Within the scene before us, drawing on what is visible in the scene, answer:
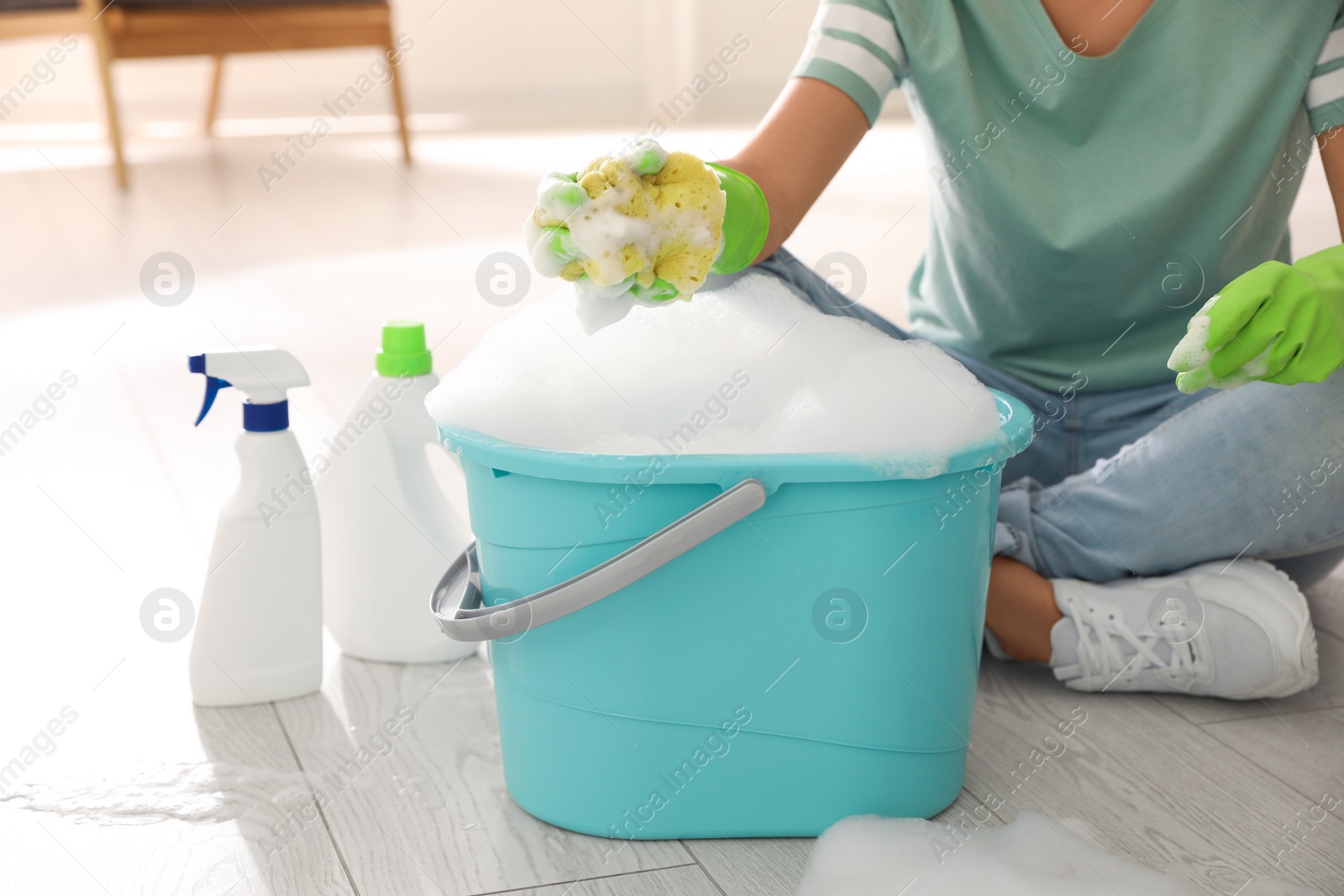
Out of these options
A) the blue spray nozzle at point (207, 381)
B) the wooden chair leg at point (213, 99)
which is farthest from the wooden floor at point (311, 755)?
the wooden chair leg at point (213, 99)

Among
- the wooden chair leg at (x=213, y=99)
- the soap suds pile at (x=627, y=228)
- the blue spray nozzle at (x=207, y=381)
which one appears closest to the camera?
the soap suds pile at (x=627, y=228)

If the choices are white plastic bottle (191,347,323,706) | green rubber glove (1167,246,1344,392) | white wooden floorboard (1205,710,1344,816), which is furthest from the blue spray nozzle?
white wooden floorboard (1205,710,1344,816)

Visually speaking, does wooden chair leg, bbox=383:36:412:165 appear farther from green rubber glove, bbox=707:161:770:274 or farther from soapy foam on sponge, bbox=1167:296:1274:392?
soapy foam on sponge, bbox=1167:296:1274:392

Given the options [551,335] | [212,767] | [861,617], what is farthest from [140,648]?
[861,617]

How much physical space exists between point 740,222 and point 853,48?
8.1 inches

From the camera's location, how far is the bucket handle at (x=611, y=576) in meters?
0.58

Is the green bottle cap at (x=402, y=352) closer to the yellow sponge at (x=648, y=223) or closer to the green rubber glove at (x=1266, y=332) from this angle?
the yellow sponge at (x=648, y=223)

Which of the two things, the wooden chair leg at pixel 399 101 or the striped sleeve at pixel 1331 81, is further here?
the wooden chair leg at pixel 399 101

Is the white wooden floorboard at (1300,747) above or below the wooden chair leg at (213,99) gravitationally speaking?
below

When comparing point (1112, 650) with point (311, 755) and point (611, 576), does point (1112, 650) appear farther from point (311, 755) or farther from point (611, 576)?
point (311, 755)

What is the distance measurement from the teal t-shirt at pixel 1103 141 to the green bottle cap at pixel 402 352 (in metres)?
0.31

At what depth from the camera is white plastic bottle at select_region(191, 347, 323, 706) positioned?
792 mm

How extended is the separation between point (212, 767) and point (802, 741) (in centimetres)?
34

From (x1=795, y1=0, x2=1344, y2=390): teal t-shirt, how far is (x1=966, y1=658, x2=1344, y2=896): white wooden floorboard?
0.24 meters
